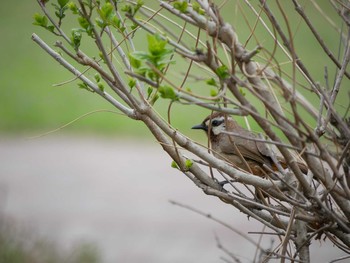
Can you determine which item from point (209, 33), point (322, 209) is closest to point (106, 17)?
point (209, 33)

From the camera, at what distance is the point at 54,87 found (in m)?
15.6

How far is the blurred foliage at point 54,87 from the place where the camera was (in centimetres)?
1273

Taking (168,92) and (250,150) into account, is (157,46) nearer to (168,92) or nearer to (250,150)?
(168,92)

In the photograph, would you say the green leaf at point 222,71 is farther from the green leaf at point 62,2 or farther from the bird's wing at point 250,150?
the bird's wing at point 250,150

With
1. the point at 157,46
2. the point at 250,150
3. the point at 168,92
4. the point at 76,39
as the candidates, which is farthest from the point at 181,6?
the point at 250,150

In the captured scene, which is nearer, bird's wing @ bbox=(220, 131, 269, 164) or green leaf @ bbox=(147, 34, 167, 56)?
green leaf @ bbox=(147, 34, 167, 56)

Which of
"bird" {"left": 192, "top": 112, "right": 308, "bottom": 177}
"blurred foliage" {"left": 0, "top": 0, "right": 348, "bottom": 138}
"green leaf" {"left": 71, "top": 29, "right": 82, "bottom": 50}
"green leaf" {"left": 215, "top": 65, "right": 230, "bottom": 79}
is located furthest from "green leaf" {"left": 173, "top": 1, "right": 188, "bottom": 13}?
"blurred foliage" {"left": 0, "top": 0, "right": 348, "bottom": 138}

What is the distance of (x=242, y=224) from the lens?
898 centimetres

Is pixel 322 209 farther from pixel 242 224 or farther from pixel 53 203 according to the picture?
pixel 53 203

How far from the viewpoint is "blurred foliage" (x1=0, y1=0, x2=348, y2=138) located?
41.8 feet

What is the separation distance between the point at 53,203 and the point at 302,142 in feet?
25.0

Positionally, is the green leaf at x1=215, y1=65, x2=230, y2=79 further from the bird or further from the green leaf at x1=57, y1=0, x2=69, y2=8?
the bird

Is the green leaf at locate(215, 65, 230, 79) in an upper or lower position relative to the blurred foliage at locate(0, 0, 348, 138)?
lower

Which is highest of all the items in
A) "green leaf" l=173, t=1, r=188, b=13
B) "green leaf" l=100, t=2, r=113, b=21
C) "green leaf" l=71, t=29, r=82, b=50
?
"green leaf" l=100, t=2, r=113, b=21
